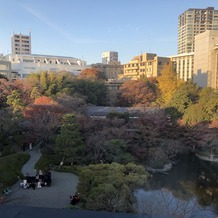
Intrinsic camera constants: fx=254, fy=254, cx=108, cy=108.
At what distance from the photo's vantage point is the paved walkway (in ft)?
36.8

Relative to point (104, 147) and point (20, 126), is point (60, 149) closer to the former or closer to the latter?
point (104, 147)

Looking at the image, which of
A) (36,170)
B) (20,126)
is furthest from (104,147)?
(20,126)

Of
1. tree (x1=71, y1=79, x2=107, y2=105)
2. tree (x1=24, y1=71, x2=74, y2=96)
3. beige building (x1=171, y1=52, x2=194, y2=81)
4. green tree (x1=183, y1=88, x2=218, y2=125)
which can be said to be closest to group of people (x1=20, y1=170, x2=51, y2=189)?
green tree (x1=183, y1=88, x2=218, y2=125)

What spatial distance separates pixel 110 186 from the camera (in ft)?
33.7

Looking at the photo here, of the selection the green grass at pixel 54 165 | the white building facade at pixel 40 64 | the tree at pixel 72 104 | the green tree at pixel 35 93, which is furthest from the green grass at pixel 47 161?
the white building facade at pixel 40 64

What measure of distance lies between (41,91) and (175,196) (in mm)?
21542

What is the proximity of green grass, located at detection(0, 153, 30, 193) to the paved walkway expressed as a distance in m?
0.40

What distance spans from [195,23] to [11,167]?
80.7 meters

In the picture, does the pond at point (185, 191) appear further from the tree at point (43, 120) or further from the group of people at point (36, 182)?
the tree at point (43, 120)

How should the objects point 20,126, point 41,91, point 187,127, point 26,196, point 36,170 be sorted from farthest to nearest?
point 41,91
point 187,127
point 20,126
point 36,170
point 26,196

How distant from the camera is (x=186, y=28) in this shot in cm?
8244

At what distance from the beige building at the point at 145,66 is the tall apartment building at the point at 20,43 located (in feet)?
127

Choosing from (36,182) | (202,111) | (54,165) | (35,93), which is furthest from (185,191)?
(35,93)

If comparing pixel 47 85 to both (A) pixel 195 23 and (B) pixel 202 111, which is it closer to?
(B) pixel 202 111
